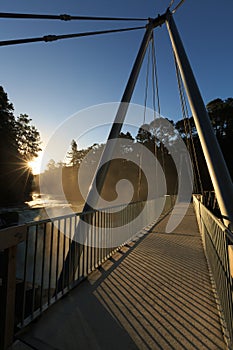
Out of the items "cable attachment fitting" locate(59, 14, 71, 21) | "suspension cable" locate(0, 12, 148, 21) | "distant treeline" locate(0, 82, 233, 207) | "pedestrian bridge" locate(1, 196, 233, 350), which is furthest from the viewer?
"distant treeline" locate(0, 82, 233, 207)

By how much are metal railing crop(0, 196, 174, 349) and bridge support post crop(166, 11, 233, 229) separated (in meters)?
1.81

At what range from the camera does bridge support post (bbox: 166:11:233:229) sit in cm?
243

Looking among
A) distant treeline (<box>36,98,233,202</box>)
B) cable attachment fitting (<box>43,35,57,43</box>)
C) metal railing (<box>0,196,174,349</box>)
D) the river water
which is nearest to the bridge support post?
metal railing (<box>0,196,174,349</box>)

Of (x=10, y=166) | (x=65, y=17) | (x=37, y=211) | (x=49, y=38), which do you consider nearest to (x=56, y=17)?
(x=65, y=17)

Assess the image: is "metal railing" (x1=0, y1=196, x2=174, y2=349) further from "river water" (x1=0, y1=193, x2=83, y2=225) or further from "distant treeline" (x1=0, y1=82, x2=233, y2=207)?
"distant treeline" (x1=0, y1=82, x2=233, y2=207)

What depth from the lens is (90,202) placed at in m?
3.23

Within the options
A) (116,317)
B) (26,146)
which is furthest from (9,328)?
(26,146)

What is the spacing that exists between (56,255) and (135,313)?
1.25m

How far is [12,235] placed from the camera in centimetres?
151

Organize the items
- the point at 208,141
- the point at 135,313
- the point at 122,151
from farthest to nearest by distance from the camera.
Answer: the point at 122,151 → the point at 208,141 → the point at 135,313

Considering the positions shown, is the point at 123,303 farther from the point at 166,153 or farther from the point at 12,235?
the point at 166,153

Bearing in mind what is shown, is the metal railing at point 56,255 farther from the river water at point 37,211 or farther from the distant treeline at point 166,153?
the distant treeline at point 166,153

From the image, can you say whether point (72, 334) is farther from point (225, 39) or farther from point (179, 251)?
point (225, 39)

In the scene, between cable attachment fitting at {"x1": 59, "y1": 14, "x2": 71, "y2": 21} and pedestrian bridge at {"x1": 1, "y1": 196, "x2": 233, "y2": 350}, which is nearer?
pedestrian bridge at {"x1": 1, "y1": 196, "x2": 233, "y2": 350}
